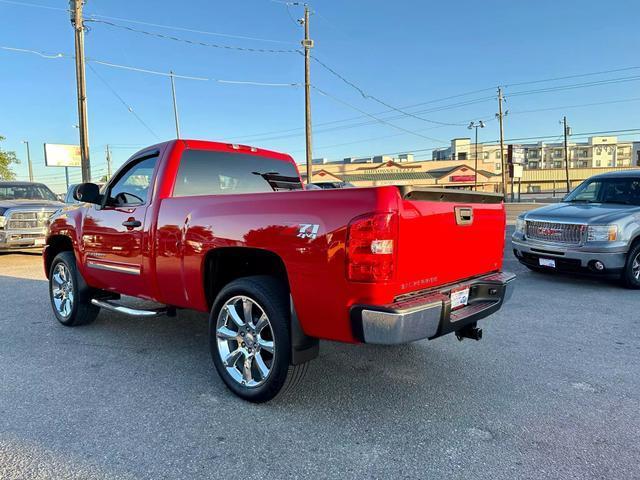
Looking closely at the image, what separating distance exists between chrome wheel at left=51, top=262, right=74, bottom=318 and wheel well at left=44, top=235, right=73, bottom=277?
0.28m

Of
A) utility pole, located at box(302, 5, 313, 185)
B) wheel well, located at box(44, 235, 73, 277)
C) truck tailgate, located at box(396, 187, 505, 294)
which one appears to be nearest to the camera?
truck tailgate, located at box(396, 187, 505, 294)

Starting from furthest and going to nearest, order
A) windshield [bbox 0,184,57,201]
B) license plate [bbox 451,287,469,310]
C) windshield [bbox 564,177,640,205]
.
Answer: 1. windshield [bbox 0,184,57,201]
2. windshield [bbox 564,177,640,205]
3. license plate [bbox 451,287,469,310]

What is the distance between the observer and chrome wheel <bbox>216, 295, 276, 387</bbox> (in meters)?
3.32

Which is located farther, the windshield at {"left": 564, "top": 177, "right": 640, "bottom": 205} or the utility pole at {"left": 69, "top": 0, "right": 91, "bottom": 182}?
the utility pole at {"left": 69, "top": 0, "right": 91, "bottom": 182}

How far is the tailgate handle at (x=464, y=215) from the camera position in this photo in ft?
10.8

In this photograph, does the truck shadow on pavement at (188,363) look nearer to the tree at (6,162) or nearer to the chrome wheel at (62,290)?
the chrome wheel at (62,290)

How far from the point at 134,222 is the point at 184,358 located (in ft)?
Answer: 4.26

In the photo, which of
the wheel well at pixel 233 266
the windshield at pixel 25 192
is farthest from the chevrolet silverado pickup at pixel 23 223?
the wheel well at pixel 233 266

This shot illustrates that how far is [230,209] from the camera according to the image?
340 centimetres

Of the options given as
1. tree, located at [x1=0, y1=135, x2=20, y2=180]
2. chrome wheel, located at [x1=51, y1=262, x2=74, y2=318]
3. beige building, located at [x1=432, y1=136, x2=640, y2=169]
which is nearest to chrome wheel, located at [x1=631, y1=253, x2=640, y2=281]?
chrome wheel, located at [x1=51, y1=262, x2=74, y2=318]

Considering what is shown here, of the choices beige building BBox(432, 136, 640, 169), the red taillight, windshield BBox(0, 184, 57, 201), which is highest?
beige building BBox(432, 136, 640, 169)

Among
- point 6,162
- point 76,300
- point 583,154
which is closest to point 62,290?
point 76,300

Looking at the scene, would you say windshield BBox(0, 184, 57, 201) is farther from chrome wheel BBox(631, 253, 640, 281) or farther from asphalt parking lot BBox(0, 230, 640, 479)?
chrome wheel BBox(631, 253, 640, 281)

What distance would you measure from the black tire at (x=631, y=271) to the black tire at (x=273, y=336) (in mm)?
5859
